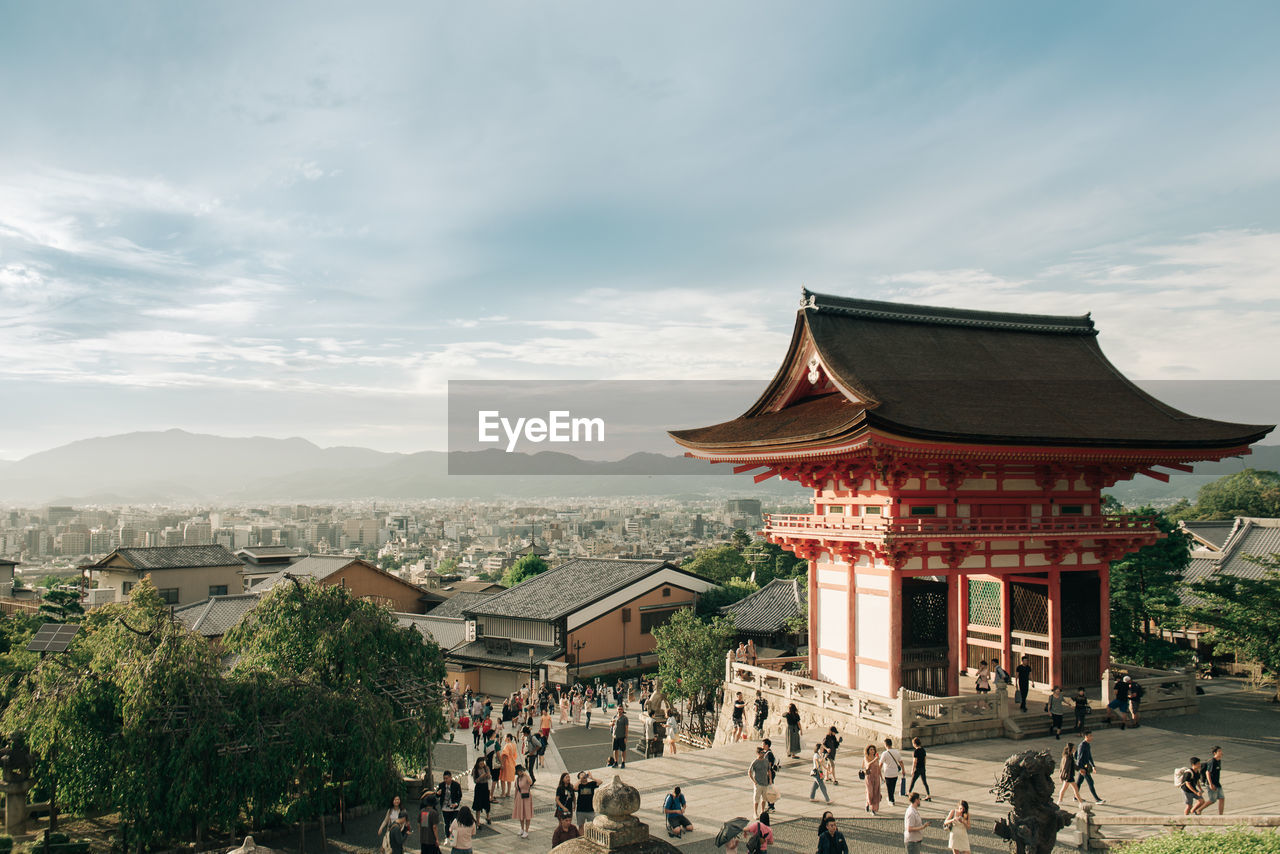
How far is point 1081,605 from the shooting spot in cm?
2492

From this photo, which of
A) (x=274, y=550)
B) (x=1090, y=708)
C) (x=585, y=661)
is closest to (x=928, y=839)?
(x=1090, y=708)

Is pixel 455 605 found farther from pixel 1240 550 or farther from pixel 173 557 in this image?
pixel 1240 550

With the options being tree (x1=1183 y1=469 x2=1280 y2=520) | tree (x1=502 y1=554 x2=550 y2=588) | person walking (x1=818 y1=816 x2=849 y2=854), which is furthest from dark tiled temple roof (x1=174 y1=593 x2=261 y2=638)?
tree (x1=1183 y1=469 x2=1280 y2=520)

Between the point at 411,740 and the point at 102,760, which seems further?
the point at 411,740

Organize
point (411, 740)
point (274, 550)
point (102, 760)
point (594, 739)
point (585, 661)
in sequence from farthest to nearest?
point (274, 550)
point (585, 661)
point (594, 739)
point (411, 740)
point (102, 760)

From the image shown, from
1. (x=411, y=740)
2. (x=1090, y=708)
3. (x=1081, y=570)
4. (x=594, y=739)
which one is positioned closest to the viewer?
(x=411, y=740)

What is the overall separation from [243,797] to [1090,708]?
19.8 m

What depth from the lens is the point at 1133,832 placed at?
14.4m

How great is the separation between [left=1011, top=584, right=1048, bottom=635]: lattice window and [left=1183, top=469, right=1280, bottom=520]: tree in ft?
233

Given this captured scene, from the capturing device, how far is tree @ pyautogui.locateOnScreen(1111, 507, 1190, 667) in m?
28.4

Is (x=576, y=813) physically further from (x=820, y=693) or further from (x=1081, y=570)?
(x=1081, y=570)

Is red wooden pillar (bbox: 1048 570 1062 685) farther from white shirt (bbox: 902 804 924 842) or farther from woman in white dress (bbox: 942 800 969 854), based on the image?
woman in white dress (bbox: 942 800 969 854)

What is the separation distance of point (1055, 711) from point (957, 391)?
27.9 feet

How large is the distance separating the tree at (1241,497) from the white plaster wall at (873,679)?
75974 millimetres
